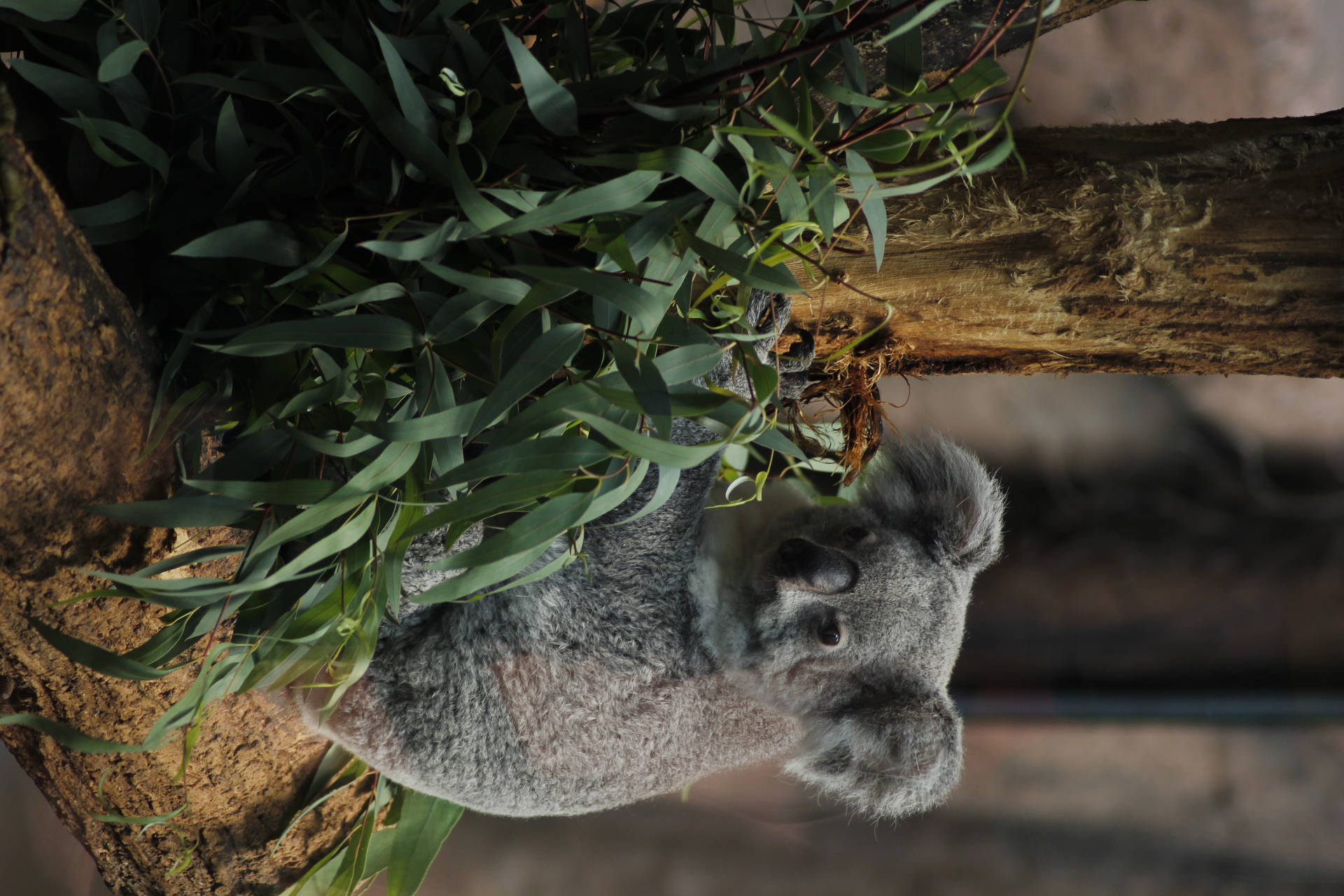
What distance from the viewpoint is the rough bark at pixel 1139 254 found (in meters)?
0.93

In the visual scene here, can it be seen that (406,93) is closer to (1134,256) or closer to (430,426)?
(430,426)

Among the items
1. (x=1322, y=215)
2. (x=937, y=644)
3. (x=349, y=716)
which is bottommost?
(x=937, y=644)

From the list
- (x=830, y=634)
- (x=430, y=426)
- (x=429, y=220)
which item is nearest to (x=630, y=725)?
(x=830, y=634)

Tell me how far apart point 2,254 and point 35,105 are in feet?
0.67

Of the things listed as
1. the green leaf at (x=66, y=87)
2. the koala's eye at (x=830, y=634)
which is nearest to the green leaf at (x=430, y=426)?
the green leaf at (x=66, y=87)

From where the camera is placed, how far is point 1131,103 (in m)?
2.01

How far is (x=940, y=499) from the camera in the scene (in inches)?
54.1

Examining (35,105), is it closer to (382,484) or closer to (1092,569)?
(382,484)

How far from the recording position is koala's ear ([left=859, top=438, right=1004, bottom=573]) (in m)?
1.35

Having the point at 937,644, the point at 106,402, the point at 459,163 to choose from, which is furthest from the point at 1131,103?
the point at 106,402

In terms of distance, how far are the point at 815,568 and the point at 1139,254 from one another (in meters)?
0.61

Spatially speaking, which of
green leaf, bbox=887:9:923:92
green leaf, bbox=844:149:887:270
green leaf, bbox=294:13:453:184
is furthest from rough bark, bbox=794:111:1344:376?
green leaf, bbox=294:13:453:184

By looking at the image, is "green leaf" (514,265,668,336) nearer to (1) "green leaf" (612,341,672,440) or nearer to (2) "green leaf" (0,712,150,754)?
(1) "green leaf" (612,341,672,440)

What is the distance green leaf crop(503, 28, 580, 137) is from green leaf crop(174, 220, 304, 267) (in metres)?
0.25
